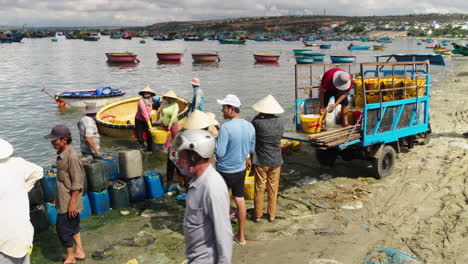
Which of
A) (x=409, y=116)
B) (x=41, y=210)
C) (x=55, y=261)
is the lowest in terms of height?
(x=55, y=261)

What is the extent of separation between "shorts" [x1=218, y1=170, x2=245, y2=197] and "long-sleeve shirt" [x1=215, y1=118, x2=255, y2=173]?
0.19 ft


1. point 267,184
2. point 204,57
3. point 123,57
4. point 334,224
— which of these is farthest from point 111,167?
point 204,57

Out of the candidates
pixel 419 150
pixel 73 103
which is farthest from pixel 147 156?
pixel 73 103

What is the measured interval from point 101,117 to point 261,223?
32.2 feet

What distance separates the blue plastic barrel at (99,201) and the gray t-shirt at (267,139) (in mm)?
2836

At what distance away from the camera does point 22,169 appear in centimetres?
327

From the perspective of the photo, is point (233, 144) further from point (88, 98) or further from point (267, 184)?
point (88, 98)

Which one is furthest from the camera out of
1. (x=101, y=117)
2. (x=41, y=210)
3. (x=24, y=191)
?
(x=101, y=117)

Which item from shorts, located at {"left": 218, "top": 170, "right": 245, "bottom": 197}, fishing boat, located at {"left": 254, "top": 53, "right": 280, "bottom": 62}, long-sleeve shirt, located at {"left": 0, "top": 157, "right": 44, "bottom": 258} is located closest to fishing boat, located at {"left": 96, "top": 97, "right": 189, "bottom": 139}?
shorts, located at {"left": 218, "top": 170, "right": 245, "bottom": 197}

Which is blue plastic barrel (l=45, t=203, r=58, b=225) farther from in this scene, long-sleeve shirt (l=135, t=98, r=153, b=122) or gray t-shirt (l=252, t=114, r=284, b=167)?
long-sleeve shirt (l=135, t=98, r=153, b=122)

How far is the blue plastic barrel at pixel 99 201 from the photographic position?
663cm

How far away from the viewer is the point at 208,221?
268cm

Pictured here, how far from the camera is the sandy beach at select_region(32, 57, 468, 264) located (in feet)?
17.3

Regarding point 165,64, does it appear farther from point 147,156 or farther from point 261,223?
point 261,223
